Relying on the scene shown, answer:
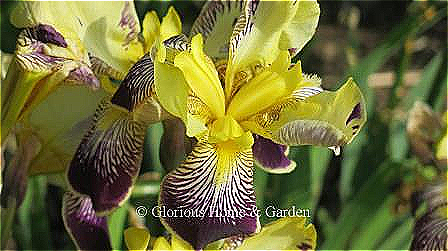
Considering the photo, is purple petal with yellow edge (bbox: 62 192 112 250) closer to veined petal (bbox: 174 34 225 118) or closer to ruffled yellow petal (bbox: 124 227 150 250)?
ruffled yellow petal (bbox: 124 227 150 250)

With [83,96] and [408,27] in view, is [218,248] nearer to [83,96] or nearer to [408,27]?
[83,96]

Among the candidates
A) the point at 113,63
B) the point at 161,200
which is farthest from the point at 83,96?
the point at 161,200

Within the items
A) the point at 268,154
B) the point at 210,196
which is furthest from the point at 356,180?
the point at 210,196

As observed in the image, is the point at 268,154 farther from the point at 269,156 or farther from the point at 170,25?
the point at 170,25

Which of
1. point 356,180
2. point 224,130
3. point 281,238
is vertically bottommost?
point 356,180

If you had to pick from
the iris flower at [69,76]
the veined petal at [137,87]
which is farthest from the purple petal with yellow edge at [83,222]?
the veined petal at [137,87]

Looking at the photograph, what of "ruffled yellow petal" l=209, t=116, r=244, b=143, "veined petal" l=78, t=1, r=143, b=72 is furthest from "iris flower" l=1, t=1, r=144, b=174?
"ruffled yellow petal" l=209, t=116, r=244, b=143

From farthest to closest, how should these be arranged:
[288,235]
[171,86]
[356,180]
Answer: [356,180]
[288,235]
[171,86]

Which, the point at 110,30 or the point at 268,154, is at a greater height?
the point at 110,30
